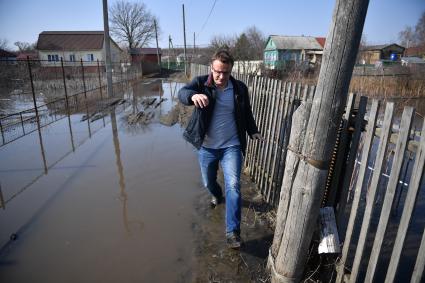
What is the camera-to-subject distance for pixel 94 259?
3.17 metres

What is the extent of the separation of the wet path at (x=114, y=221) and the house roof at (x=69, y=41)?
43636 millimetres

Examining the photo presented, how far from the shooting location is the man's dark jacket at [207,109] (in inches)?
125

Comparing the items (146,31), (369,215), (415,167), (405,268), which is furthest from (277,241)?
(146,31)

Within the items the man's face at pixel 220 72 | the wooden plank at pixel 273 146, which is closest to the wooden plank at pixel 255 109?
the wooden plank at pixel 273 146

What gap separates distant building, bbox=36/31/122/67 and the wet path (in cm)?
4214

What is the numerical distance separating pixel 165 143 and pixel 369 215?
18.9 ft

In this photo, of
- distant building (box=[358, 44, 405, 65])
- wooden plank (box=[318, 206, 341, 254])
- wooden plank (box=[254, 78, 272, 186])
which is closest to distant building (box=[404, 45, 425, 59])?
distant building (box=[358, 44, 405, 65])

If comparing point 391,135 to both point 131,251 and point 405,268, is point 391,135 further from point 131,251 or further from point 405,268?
point 131,251

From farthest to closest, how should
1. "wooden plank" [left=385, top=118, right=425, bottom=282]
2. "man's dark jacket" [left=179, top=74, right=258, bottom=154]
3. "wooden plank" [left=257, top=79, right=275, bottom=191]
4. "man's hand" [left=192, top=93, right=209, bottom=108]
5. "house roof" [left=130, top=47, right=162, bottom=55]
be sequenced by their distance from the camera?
1. "house roof" [left=130, top=47, right=162, bottom=55]
2. "wooden plank" [left=257, top=79, right=275, bottom=191]
3. "man's dark jacket" [left=179, top=74, right=258, bottom=154]
4. "man's hand" [left=192, top=93, right=209, bottom=108]
5. "wooden plank" [left=385, top=118, right=425, bottom=282]

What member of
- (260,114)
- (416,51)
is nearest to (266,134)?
(260,114)

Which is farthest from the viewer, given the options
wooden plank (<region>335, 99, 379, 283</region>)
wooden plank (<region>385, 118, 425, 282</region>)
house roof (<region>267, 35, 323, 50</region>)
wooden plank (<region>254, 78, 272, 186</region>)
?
house roof (<region>267, 35, 323, 50</region>)

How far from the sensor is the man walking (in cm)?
310

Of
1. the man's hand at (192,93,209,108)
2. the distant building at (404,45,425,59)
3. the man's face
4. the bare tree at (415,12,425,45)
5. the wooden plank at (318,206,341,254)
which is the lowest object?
the wooden plank at (318,206,341,254)

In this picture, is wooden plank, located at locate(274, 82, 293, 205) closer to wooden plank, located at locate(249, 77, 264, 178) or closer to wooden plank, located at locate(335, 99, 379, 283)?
wooden plank, located at locate(249, 77, 264, 178)
